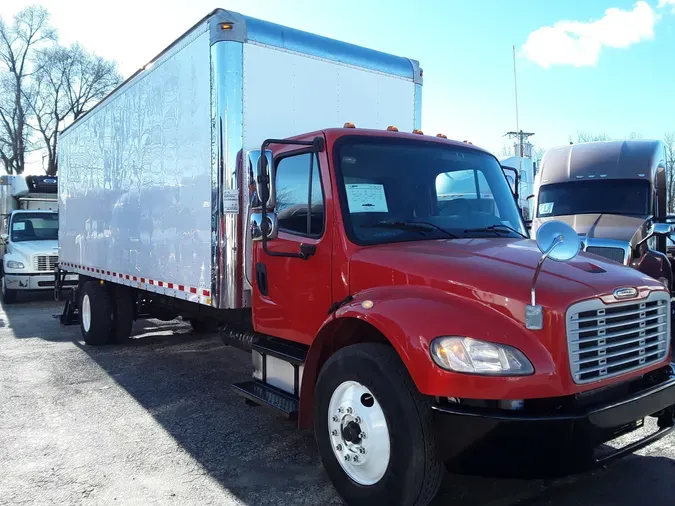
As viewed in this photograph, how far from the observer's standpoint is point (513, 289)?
3090 mm

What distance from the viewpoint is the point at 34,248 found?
14.6 meters

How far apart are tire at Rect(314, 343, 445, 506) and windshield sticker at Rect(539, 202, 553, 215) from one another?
741cm

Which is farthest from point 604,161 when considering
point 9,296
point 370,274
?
point 9,296

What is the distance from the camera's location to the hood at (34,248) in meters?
14.5

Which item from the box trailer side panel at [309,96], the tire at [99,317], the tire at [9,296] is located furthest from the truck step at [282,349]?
the tire at [9,296]

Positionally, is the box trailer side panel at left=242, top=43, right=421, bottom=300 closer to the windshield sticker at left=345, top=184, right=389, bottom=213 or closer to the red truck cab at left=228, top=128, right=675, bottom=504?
the red truck cab at left=228, top=128, right=675, bottom=504

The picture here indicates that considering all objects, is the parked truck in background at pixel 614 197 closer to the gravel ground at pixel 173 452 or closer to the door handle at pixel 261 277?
the gravel ground at pixel 173 452

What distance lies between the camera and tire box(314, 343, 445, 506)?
3055mm

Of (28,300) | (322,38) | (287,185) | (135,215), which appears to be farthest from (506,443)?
(28,300)

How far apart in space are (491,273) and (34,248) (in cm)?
1408

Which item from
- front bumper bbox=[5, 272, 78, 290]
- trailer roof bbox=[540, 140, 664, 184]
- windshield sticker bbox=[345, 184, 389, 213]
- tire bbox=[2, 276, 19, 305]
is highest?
trailer roof bbox=[540, 140, 664, 184]

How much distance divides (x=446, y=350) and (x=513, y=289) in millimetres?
479

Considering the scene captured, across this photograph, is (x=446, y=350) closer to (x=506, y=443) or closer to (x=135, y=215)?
(x=506, y=443)

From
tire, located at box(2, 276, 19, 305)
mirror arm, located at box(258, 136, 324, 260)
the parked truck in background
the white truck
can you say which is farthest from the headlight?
tire, located at box(2, 276, 19, 305)
